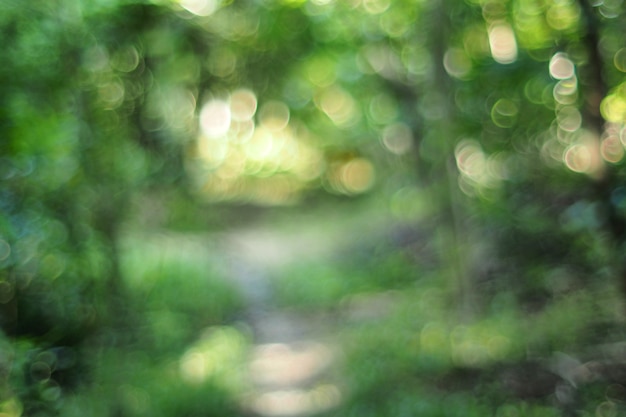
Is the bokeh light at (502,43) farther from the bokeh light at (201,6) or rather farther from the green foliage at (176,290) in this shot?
the green foliage at (176,290)

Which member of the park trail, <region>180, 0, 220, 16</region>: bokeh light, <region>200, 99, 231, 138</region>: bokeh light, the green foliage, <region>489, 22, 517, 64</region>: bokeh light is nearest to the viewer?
<region>489, 22, 517, 64</region>: bokeh light

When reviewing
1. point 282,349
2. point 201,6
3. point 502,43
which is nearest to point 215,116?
point 201,6

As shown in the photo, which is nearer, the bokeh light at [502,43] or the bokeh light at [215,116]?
the bokeh light at [502,43]

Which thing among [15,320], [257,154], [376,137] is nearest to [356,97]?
[376,137]

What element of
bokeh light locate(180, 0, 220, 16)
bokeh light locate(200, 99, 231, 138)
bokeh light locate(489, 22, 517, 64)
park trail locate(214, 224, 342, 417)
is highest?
bokeh light locate(180, 0, 220, 16)

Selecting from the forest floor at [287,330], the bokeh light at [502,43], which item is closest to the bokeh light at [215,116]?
the forest floor at [287,330]

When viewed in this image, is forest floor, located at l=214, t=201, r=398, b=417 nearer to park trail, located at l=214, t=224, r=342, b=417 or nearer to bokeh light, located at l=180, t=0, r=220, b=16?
park trail, located at l=214, t=224, r=342, b=417

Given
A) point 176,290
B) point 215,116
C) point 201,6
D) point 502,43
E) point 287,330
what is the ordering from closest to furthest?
point 502,43, point 201,6, point 215,116, point 176,290, point 287,330

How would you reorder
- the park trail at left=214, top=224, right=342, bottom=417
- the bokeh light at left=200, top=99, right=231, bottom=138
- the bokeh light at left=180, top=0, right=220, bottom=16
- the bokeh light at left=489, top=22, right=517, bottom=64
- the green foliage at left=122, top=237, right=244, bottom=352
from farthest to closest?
the bokeh light at left=200, top=99, right=231, bottom=138 < the green foliage at left=122, top=237, right=244, bottom=352 < the park trail at left=214, top=224, right=342, bottom=417 < the bokeh light at left=180, top=0, right=220, bottom=16 < the bokeh light at left=489, top=22, right=517, bottom=64

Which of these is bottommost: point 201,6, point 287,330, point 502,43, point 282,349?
point 282,349

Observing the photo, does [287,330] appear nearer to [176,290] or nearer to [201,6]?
[176,290]

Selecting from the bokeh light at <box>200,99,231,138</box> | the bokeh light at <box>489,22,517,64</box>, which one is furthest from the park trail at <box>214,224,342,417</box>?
the bokeh light at <box>489,22,517,64</box>

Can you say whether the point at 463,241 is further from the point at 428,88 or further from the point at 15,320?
the point at 15,320

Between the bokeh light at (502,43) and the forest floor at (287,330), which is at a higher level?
the bokeh light at (502,43)
